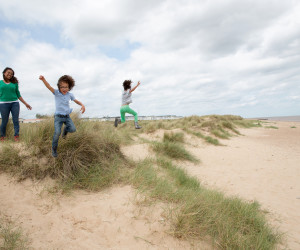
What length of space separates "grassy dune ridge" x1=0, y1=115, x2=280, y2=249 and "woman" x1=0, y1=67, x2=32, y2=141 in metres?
1.12

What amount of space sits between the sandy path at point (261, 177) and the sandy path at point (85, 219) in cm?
208

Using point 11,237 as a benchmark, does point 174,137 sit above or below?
above

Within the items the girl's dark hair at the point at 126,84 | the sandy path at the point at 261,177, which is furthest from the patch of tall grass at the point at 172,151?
the girl's dark hair at the point at 126,84

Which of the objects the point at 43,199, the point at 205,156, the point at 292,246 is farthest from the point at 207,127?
the point at 43,199

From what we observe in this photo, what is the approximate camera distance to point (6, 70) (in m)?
4.90

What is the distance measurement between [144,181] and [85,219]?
1.21 metres

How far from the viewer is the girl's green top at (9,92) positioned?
4.82 m

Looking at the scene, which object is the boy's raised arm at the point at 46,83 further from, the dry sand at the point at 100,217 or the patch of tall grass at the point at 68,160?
the dry sand at the point at 100,217

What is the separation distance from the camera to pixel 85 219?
2738 mm

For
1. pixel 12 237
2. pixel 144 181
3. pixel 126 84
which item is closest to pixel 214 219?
pixel 144 181

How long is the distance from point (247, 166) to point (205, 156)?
1513mm

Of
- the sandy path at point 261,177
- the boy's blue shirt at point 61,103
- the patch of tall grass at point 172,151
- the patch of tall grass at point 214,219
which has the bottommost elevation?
the sandy path at point 261,177

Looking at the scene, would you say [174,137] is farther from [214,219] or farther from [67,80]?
[214,219]

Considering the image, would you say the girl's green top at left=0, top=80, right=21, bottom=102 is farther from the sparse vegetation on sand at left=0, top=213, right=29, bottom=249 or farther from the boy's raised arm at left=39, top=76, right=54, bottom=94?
the sparse vegetation on sand at left=0, top=213, right=29, bottom=249
